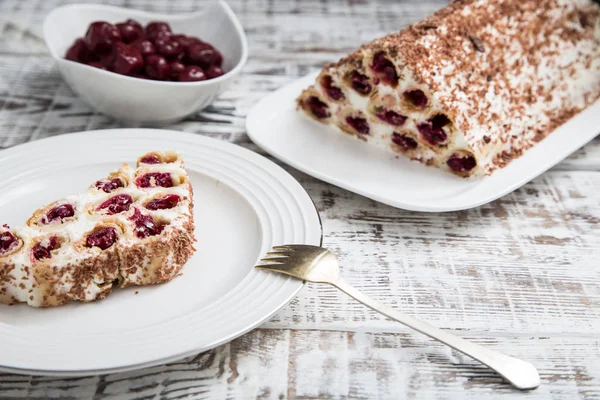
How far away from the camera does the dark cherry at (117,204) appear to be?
1.88m

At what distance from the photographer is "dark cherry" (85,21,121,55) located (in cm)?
260

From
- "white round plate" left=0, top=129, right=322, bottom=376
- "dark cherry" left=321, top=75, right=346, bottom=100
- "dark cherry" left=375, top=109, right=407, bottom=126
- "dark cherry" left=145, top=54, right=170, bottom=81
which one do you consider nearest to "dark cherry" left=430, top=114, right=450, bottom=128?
"dark cherry" left=375, top=109, right=407, bottom=126

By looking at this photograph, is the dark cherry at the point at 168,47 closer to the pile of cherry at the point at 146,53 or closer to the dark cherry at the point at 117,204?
the pile of cherry at the point at 146,53

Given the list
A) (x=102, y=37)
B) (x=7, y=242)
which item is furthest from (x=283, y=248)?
(x=102, y=37)

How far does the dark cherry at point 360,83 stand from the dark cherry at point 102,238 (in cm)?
114

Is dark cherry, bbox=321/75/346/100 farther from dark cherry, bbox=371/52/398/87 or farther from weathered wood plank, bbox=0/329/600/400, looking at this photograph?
weathered wood plank, bbox=0/329/600/400

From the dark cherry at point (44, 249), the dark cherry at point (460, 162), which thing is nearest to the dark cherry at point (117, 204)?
the dark cherry at point (44, 249)

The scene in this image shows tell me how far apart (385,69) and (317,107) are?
1.17 ft

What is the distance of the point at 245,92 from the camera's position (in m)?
3.03

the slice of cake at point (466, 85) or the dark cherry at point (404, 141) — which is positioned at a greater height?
the slice of cake at point (466, 85)

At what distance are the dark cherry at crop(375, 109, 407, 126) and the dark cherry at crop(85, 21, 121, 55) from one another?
106 centimetres

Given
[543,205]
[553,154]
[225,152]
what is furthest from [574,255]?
[225,152]

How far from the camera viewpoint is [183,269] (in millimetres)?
1903

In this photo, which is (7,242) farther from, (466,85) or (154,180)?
(466,85)
